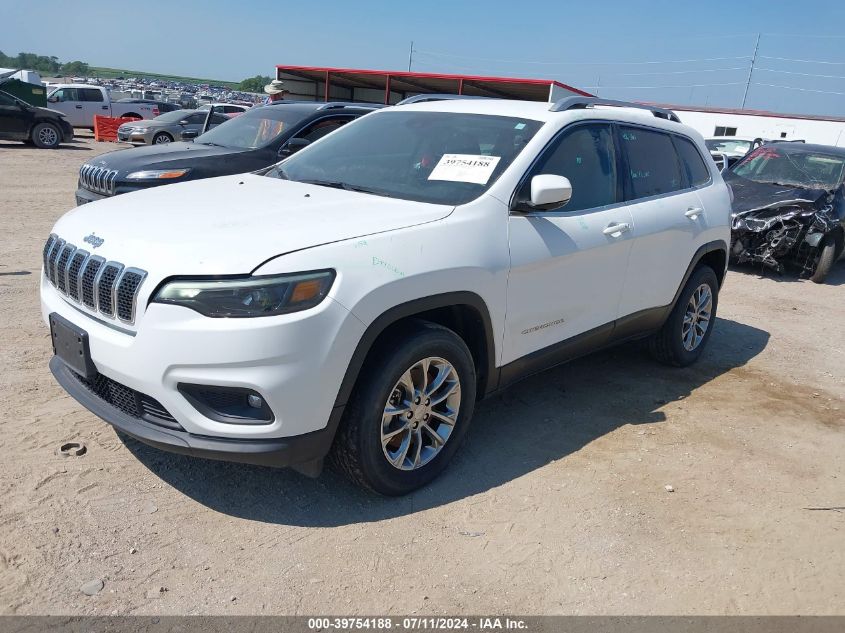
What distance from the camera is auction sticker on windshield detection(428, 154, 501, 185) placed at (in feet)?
12.2

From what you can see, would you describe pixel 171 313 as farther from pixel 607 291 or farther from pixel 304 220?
pixel 607 291

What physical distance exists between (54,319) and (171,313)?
3.08 ft

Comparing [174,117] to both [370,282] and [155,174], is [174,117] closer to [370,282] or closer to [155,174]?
[155,174]

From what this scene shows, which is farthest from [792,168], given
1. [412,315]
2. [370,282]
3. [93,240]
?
[93,240]

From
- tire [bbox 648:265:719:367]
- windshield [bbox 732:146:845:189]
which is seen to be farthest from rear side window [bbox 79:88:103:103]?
tire [bbox 648:265:719:367]

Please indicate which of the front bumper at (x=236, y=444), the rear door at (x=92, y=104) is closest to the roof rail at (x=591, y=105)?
the front bumper at (x=236, y=444)

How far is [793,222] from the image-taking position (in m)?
8.97

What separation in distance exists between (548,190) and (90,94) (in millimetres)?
26490

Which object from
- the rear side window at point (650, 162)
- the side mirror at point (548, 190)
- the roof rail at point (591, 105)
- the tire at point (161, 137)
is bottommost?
the tire at point (161, 137)

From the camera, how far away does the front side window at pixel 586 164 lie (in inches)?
156

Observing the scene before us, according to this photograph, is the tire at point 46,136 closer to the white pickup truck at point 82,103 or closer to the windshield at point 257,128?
the white pickup truck at point 82,103

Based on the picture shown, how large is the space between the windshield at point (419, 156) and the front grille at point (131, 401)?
156 centimetres

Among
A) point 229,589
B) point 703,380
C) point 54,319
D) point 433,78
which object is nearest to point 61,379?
point 54,319

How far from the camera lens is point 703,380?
540 centimetres
